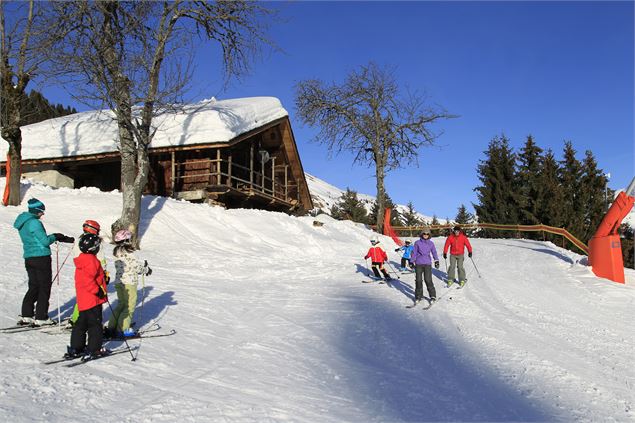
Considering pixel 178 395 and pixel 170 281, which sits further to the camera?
pixel 170 281

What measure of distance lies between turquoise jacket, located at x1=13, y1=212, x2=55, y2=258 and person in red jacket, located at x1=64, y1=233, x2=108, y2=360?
1216 mm

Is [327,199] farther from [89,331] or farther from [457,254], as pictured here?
[89,331]

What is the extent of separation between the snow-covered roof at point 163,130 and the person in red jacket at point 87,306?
15.6m

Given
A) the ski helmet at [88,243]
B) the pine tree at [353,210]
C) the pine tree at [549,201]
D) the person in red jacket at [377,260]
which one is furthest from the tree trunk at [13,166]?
the pine tree at [353,210]

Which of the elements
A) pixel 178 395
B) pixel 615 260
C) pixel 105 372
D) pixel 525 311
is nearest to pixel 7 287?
pixel 105 372

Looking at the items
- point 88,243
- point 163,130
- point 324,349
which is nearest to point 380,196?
point 163,130

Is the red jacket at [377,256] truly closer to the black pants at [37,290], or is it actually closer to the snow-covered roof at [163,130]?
the black pants at [37,290]

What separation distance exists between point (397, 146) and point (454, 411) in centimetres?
2455

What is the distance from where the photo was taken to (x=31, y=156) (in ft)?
73.3

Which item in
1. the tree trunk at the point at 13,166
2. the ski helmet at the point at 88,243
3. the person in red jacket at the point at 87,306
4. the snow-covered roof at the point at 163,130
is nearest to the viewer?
the person in red jacket at the point at 87,306

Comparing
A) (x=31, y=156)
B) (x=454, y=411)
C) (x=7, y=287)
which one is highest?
(x=31, y=156)

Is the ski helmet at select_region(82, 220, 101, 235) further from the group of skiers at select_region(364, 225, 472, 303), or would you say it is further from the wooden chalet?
the wooden chalet

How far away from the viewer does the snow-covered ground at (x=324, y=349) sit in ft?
14.6

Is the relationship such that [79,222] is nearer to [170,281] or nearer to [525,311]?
[170,281]
